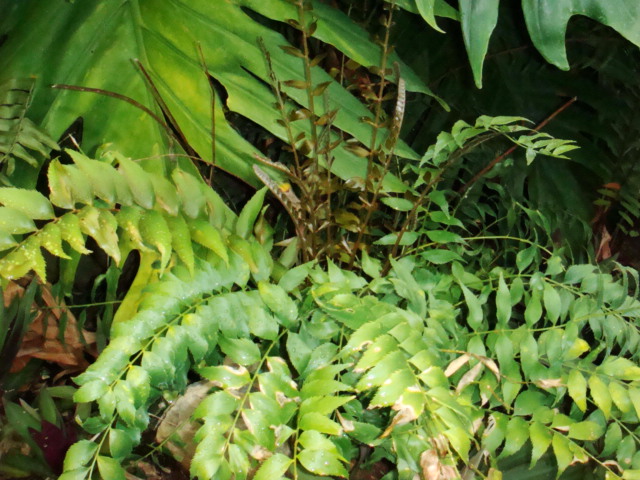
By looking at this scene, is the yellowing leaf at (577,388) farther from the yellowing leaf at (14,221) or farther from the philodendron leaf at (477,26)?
the yellowing leaf at (14,221)

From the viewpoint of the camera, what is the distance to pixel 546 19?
87 centimetres

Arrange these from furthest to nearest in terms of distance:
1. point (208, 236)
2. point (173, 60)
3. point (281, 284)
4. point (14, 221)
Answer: point (173, 60) < point (281, 284) < point (208, 236) < point (14, 221)

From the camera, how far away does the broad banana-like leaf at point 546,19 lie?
0.84 m

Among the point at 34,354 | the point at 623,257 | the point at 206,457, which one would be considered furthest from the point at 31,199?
the point at 623,257

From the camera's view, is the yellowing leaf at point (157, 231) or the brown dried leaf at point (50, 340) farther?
the brown dried leaf at point (50, 340)

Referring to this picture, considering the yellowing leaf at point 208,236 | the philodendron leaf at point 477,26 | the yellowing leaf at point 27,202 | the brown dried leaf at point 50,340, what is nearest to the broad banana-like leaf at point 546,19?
the philodendron leaf at point 477,26

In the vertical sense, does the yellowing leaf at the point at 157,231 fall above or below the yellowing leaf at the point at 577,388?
below

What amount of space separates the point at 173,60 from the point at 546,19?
632 millimetres

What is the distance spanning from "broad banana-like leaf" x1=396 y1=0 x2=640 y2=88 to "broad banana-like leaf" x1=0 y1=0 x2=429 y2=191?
0.22 meters

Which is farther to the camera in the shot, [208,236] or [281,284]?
[281,284]

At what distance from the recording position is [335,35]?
3.35 ft

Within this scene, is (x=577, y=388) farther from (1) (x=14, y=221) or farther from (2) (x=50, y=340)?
(2) (x=50, y=340)

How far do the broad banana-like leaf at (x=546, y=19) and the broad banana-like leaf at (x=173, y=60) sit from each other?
22 cm

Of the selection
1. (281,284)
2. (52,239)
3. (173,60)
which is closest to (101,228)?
(52,239)
